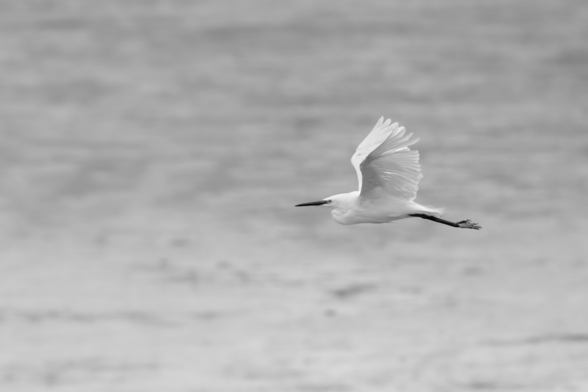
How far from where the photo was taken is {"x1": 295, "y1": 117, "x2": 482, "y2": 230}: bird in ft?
21.0

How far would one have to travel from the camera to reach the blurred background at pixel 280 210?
46.7 ft

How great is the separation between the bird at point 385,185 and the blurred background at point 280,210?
700 cm

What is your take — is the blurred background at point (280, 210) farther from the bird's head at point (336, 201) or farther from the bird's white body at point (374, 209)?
the bird's white body at point (374, 209)

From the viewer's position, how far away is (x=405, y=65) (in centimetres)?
2784

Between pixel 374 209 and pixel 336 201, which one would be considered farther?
pixel 336 201

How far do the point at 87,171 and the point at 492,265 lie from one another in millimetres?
8510

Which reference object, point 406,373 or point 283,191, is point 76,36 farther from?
point 406,373

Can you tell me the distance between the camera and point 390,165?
6.49 metres

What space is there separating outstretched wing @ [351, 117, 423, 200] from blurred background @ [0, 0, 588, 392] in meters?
7.12

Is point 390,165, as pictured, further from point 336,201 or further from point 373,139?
point 336,201

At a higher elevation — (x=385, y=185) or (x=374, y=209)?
(x=385, y=185)

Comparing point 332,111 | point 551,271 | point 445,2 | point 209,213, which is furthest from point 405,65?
point 551,271

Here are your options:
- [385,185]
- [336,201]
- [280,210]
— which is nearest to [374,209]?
[385,185]

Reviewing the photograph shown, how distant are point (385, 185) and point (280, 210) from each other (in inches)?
468
